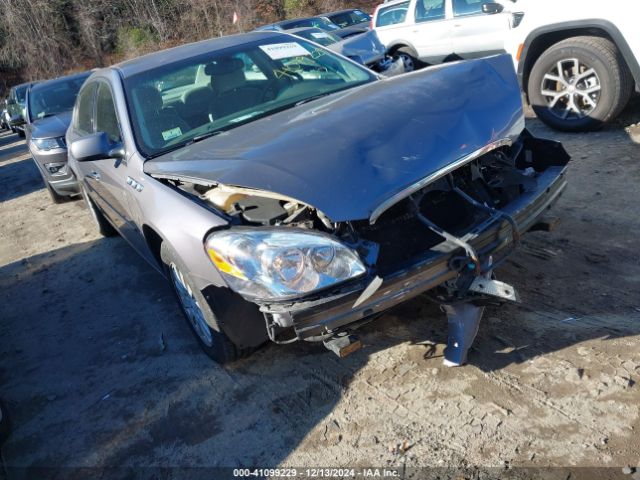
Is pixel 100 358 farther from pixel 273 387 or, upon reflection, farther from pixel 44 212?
pixel 44 212

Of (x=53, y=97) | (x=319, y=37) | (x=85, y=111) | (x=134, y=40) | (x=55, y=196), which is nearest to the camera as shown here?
(x=85, y=111)

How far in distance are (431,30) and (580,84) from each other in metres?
3.72

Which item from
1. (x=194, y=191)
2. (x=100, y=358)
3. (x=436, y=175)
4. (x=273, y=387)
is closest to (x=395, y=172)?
(x=436, y=175)

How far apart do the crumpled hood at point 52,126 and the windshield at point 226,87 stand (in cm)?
400

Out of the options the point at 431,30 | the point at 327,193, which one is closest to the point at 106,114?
the point at 327,193

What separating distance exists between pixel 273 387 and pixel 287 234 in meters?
1.05

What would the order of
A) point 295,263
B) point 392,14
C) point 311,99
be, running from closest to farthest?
point 295,263
point 311,99
point 392,14

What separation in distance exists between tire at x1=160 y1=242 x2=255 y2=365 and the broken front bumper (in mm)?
481

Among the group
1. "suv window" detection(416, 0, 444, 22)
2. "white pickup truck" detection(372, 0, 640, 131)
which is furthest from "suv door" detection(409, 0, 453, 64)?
"white pickup truck" detection(372, 0, 640, 131)

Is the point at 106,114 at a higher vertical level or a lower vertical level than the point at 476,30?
higher

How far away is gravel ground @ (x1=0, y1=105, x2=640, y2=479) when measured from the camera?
2396 mm

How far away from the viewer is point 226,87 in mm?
3779

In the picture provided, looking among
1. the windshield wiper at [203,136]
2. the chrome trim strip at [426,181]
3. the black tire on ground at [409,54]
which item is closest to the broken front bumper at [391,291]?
the chrome trim strip at [426,181]

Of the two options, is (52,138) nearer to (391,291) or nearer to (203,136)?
(203,136)
